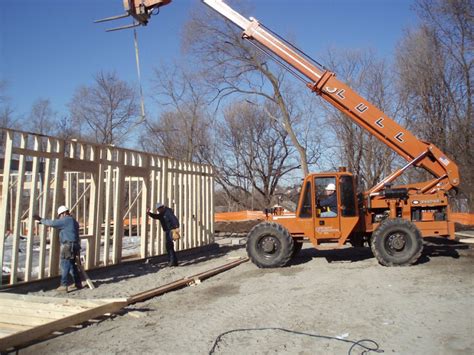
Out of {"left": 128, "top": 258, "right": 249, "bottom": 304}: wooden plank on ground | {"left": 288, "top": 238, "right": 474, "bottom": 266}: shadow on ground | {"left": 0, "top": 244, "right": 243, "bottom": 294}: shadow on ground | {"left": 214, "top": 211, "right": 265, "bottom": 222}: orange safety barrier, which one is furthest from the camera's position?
{"left": 214, "top": 211, "right": 265, "bottom": 222}: orange safety barrier

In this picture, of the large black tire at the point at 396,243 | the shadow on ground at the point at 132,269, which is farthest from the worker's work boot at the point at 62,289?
the large black tire at the point at 396,243

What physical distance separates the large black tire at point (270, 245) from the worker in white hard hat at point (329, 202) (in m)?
1.09

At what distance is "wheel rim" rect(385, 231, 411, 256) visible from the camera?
10.6 m

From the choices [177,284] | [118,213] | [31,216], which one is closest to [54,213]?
[31,216]

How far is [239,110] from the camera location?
1419 inches

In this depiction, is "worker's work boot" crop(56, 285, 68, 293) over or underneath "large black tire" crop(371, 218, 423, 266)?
underneath

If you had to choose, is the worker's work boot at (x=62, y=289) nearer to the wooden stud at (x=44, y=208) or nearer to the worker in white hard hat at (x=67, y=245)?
the worker in white hard hat at (x=67, y=245)

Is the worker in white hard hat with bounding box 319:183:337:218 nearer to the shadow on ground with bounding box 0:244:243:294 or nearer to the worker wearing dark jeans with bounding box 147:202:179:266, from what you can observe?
the worker wearing dark jeans with bounding box 147:202:179:266

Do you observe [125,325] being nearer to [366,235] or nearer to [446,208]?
[366,235]

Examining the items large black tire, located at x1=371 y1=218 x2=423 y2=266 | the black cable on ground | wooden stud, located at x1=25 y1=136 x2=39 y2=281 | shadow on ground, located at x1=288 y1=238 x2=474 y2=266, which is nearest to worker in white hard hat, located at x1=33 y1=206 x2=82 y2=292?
wooden stud, located at x1=25 y1=136 x2=39 y2=281

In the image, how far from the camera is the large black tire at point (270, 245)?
1114 cm

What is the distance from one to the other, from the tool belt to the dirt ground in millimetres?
717

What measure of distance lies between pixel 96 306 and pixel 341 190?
652 centimetres

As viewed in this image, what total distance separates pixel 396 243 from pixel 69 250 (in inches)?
282
